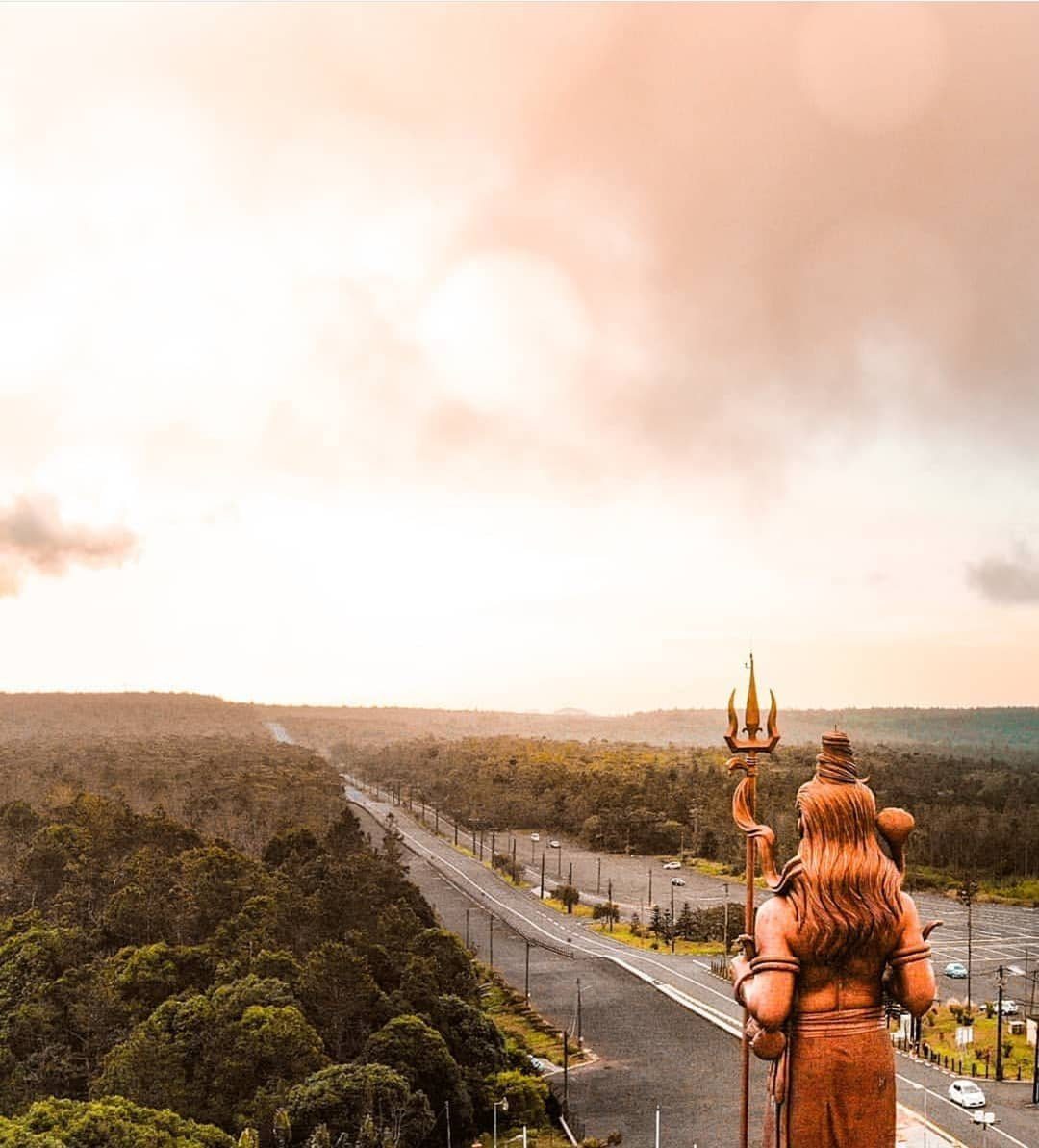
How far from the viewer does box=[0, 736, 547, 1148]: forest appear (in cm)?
2422

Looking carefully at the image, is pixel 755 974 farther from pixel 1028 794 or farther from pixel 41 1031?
pixel 1028 794

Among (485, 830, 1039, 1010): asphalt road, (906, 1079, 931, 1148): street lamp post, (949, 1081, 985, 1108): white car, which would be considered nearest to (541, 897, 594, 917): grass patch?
(485, 830, 1039, 1010): asphalt road

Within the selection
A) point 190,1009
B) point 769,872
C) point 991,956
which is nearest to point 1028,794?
point 991,956

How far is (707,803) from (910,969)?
306 feet

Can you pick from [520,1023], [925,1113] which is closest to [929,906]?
[520,1023]

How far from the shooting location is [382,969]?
32594 mm

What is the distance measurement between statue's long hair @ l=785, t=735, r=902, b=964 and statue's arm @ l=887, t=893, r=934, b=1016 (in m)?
0.07

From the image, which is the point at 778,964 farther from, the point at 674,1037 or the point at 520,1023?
the point at 520,1023

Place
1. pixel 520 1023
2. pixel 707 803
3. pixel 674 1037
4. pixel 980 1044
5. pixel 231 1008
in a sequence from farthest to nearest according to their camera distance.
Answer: pixel 707 803
pixel 520 1023
pixel 980 1044
pixel 674 1037
pixel 231 1008

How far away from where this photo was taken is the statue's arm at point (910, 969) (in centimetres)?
601

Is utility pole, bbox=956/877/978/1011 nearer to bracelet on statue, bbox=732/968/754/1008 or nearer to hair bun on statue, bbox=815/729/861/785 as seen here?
bracelet on statue, bbox=732/968/754/1008

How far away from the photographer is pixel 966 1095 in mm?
32531

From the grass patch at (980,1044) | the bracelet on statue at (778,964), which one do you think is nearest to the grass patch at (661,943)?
the grass patch at (980,1044)

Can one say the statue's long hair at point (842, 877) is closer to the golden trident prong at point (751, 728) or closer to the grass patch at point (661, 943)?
the golden trident prong at point (751, 728)
